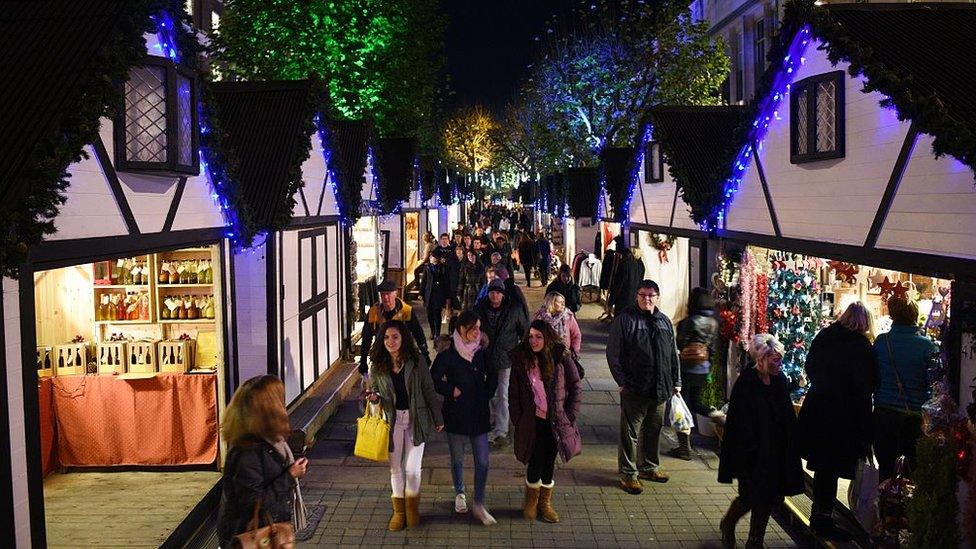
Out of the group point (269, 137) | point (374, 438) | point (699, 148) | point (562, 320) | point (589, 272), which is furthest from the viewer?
point (589, 272)

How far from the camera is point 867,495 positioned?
256 inches

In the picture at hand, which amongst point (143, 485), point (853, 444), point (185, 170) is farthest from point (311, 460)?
point (853, 444)

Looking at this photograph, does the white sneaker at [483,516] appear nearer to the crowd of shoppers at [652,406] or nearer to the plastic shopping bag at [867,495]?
the crowd of shoppers at [652,406]

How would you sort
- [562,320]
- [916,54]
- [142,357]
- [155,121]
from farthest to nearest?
[562,320], [142,357], [155,121], [916,54]

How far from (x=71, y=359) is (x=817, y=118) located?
832cm

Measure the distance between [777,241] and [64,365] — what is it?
8031 mm

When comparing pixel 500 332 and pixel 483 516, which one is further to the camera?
pixel 500 332

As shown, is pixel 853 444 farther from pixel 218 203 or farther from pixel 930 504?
pixel 218 203

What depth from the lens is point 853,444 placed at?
265 inches

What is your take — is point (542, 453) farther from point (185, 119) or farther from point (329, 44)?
point (329, 44)

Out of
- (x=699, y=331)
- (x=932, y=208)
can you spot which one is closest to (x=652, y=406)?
(x=699, y=331)

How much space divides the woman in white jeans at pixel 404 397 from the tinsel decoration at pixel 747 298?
176 inches

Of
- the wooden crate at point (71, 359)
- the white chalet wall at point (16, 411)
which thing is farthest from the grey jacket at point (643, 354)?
the wooden crate at point (71, 359)

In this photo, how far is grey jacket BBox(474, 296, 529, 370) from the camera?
10.0m
